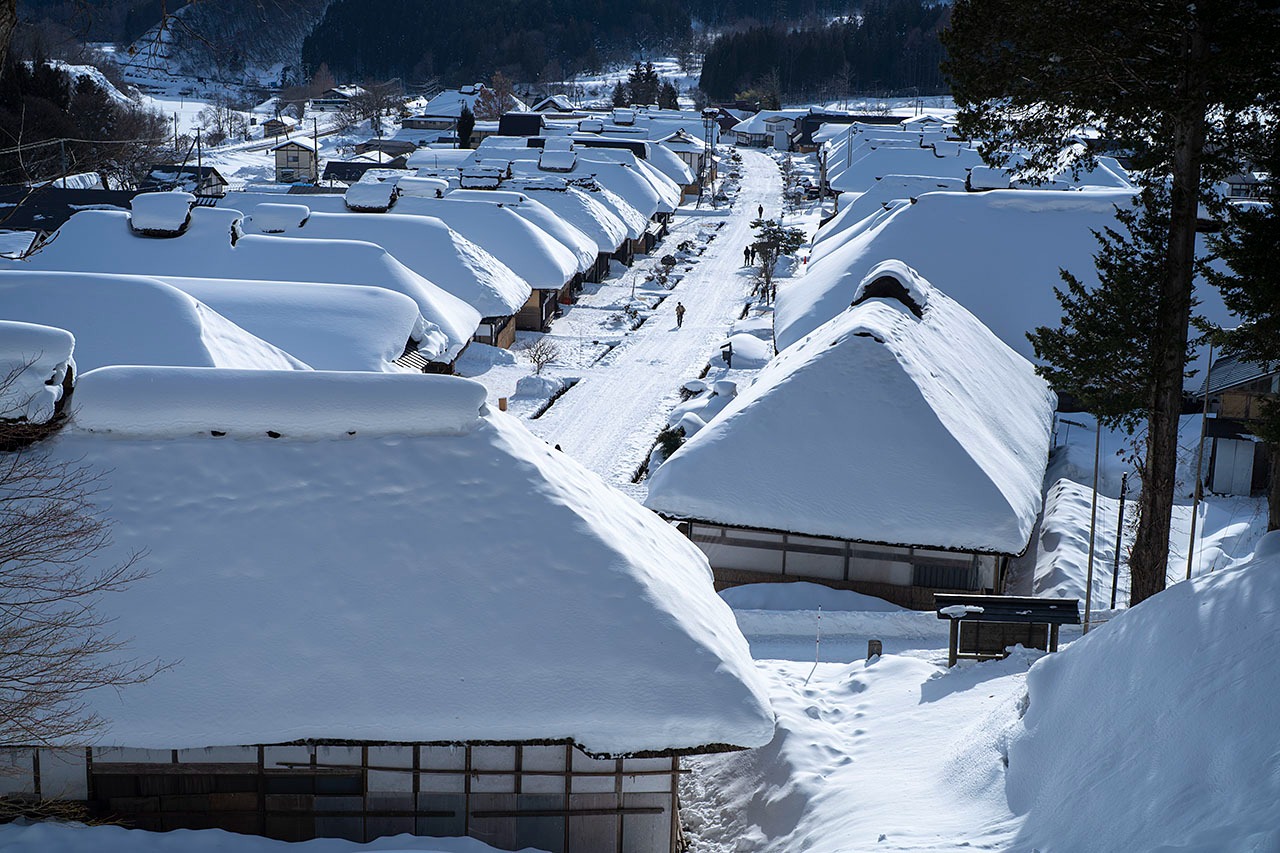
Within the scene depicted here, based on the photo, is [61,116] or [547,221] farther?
[61,116]

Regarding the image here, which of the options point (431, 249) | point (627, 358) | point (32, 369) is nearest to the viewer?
point (32, 369)

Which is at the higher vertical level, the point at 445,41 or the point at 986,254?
the point at 445,41

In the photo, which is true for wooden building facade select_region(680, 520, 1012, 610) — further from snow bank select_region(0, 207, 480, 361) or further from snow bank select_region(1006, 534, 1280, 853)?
snow bank select_region(0, 207, 480, 361)

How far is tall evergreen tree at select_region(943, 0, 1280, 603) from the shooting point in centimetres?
1290

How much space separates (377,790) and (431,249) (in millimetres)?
27628

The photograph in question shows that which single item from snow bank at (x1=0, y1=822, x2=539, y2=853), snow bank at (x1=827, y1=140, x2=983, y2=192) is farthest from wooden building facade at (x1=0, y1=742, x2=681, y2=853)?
snow bank at (x1=827, y1=140, x2=983, y2=192)

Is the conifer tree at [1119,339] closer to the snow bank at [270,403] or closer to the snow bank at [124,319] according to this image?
the snow bank at [270,403]

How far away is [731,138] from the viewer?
4786 inches

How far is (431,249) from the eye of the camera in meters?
35.9

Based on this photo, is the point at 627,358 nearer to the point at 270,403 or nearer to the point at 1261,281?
the point at 1261,281

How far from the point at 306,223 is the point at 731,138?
9034 centimetres

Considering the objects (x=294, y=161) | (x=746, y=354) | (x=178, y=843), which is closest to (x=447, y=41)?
(x=294, y=161)

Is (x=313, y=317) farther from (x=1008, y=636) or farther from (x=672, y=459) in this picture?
(x=1008, y=636)

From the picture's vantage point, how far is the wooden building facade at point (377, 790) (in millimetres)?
9844
